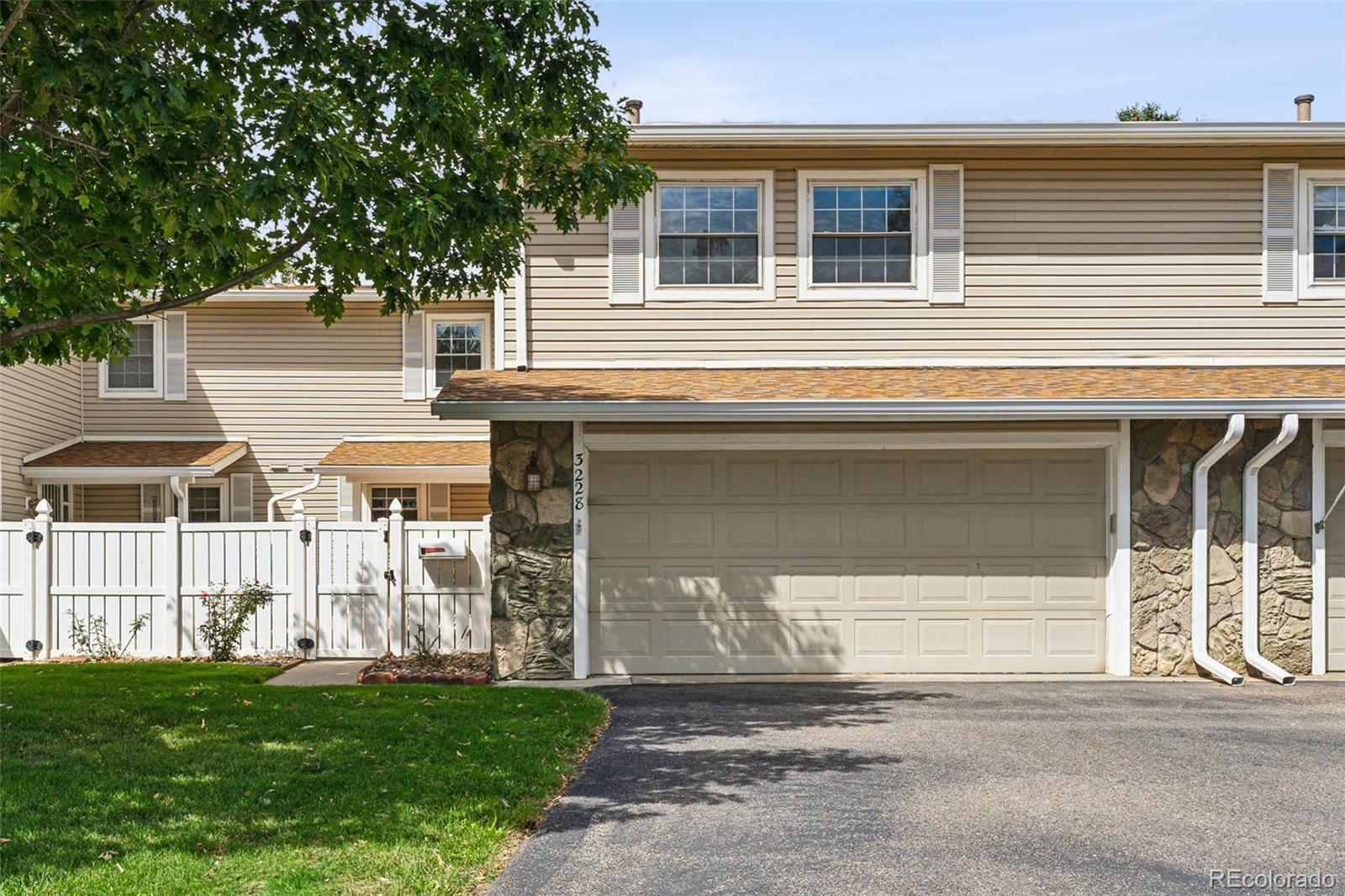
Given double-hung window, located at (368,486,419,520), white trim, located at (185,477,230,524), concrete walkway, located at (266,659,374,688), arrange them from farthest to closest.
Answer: double-hung window, located at (368,486,419,520) < white trim, located at (185,477,230,524) < concrete walkway, located at (266,659,374,688)

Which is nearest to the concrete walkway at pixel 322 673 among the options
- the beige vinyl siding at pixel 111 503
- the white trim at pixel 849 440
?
the white trim at pixel 849 440

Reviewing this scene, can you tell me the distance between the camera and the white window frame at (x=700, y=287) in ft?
36.4

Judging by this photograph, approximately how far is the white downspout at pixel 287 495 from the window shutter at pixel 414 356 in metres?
1.96

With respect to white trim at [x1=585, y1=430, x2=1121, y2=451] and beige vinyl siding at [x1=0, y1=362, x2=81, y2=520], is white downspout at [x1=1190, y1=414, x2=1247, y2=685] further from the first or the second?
beige vinyl siding at [x1=0, y1=362, x2=81, y2=520]

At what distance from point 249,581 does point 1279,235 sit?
1111cm

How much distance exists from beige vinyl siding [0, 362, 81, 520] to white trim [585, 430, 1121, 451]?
9961 millimetres

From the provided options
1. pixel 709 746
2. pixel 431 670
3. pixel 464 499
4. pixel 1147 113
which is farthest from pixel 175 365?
pixel 1147 113

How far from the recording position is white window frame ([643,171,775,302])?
1111 centimetres

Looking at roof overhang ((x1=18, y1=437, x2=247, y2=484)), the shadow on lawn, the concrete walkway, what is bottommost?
the concrete walkway

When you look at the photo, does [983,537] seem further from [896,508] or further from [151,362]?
[151,362]

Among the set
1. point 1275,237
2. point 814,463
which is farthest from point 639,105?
point 1275,237

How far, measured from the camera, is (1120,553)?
33.7ft

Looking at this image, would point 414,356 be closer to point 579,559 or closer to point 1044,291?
point 579,559

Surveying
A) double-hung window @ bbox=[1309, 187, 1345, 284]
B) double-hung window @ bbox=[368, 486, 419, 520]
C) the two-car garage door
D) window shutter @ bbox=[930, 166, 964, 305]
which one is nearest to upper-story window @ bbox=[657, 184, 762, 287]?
window shutter @ bbox=[930, 166, 964, 305]
